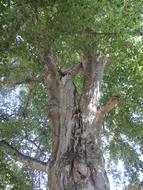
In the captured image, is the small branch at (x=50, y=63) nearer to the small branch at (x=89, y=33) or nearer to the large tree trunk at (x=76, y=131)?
the large tree trunk at (x=76, y=131)

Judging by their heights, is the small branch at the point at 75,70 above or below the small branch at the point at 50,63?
above

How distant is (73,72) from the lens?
9078mm

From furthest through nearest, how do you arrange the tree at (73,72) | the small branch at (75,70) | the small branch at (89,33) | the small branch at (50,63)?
the small branch at (75,70), the small branch at (50,63), the small branch at (89,33), the tree at (73,72)

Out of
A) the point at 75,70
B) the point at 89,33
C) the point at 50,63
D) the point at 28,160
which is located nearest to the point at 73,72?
the point at 75,70

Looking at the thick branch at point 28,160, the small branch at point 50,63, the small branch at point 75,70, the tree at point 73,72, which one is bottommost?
the thick branch at point 28,160

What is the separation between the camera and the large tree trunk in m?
6.11

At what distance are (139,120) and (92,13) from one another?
5298 millimetres

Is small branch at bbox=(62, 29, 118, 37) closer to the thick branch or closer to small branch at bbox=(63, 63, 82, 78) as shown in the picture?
small branch at bbox=(63, 63, 82, 78)

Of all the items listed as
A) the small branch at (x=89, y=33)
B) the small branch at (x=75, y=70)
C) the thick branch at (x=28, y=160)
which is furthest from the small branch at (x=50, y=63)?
the thick branch at (x=28, y=160)

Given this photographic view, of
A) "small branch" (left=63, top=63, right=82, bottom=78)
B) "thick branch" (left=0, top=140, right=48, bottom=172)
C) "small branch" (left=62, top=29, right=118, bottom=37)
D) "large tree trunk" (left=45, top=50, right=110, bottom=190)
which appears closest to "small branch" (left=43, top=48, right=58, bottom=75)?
"large tree trunk" (left=45, top=50, right=110, bottom=190)

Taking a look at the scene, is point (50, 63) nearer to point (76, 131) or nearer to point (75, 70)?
point (75, 70)

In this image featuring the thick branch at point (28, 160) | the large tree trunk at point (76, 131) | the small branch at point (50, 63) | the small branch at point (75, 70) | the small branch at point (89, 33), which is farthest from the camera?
the small branch at point (75, 70)

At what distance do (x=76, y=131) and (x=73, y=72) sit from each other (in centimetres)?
247

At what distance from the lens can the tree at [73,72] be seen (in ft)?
19.5
